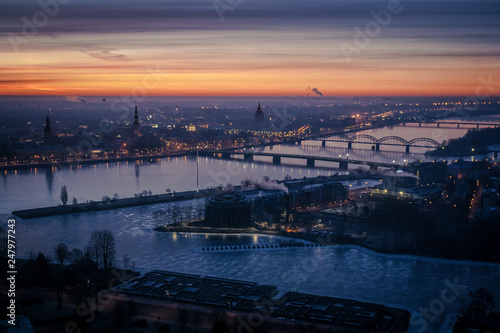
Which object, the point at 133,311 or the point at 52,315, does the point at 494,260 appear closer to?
the point at 133,311

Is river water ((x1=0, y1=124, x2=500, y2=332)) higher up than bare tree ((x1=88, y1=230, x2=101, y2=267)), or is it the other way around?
bare tree ((x1=88, y1=230, x2=101, y2=267))

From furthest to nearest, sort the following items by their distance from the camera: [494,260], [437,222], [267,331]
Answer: [437,222] < [494,260] < [267,331]

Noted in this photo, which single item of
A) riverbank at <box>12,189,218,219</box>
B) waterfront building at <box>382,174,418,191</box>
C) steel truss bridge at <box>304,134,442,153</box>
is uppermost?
steel truss bridge at <box>304,134,442,153</box>

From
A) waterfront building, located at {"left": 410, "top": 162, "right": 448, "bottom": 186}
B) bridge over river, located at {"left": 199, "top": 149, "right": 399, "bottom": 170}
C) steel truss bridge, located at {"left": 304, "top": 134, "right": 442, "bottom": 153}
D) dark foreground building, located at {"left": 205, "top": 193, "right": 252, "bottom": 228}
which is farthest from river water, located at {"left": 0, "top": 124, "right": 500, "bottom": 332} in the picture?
steel truss bridge, located at {"left": 304, "top": 134, "right": 442, "bottom": 153}

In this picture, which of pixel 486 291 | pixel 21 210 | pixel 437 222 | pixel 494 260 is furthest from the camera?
pixel 21 210

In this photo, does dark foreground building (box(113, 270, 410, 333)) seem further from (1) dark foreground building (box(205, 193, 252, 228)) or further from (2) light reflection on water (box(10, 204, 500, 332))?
(1) dark foreground building (box(205, 193, 252, 228))

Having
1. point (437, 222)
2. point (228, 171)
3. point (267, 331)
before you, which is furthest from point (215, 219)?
point (228, 171)
